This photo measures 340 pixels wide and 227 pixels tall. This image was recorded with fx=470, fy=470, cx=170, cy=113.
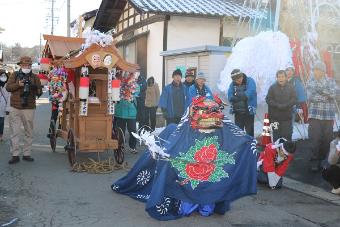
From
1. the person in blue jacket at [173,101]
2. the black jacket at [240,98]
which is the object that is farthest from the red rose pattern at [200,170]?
the person in blue jacket at [173,101]

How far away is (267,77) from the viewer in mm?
12195

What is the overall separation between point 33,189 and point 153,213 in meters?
2.23

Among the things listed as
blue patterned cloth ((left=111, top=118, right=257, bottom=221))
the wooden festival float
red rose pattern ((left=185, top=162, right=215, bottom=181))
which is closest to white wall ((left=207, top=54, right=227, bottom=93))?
the wooden festival float

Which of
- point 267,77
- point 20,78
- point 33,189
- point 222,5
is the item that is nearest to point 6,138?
point 20,78

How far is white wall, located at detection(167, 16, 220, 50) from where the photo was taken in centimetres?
1625

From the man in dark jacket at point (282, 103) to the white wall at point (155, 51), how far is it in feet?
26.7

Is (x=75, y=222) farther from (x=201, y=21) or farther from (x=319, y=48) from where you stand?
(x=201, y=21)

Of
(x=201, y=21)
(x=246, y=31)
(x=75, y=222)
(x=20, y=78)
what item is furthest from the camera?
(x=201, y=21)

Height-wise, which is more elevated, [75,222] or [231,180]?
[231,180]

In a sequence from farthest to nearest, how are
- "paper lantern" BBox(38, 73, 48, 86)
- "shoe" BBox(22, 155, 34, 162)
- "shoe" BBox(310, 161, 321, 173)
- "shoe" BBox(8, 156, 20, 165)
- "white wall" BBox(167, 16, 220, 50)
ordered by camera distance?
1. "white wall" BBox(167, 16, 220, 50)
2. "paper lantern" BBox(38, 73, 48, 86)
3. "shoe" BBox(22, 155, 34, 162)
4. "shoe" BBox(8, 156, 20, 165)
5. "shoe" BBox(310, 161, 321, 173)

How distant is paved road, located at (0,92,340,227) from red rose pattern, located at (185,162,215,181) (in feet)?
1.62

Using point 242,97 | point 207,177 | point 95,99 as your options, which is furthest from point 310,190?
point 95,99

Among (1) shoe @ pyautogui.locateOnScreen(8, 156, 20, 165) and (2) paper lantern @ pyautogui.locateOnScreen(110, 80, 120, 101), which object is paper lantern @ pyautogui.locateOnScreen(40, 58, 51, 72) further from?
(2) paper lantern @ pyautogui.locateOnScreen(110, 80, 120, 101)

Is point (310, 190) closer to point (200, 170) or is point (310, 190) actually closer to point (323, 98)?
point (323, 98)
